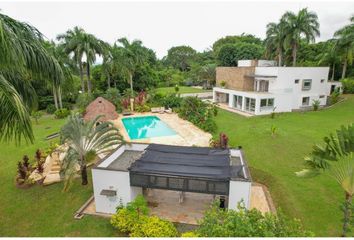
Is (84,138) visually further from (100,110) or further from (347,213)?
(347,213)

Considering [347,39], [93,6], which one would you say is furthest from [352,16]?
[93,6]

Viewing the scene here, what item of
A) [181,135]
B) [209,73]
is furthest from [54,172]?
[209,73]

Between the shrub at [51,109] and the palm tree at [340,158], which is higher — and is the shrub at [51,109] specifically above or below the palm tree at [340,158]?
below

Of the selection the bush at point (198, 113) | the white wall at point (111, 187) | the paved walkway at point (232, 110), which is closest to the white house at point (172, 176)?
the white wall at point (111, 187)

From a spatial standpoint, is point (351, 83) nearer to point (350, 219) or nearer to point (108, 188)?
point (350, 219)

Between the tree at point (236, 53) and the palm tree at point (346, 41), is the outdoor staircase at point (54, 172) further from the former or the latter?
the tree at point (236, 53)

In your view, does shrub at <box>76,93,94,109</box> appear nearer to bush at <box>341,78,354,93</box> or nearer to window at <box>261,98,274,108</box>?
window at <box>261,98,274,108</box>

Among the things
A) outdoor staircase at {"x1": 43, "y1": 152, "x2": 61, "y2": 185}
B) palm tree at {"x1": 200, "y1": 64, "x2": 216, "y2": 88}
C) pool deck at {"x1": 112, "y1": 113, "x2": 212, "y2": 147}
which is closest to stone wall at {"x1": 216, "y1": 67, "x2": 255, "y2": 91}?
pool deck at {"x1": 112, "y1": 113, "x2": 212, "y2": 147}
